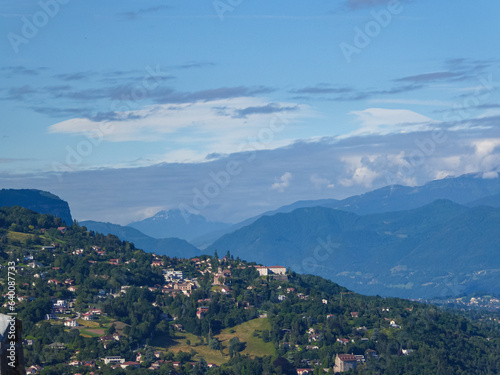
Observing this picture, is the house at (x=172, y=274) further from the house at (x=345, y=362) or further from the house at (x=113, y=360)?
the house at (x=345, y=362)

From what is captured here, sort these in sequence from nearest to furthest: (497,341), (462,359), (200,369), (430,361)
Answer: (200,369) < (430,361) < (462,359) < (497,341)

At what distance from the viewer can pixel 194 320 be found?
355 ft

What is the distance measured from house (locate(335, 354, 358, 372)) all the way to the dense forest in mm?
741

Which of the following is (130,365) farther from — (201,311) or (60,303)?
(201,311)

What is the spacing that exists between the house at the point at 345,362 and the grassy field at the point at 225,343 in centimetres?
902

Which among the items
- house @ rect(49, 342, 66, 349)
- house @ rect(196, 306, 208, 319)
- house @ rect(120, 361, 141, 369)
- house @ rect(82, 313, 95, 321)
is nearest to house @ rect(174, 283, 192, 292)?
house @ rect(196, 306, 208, 319)

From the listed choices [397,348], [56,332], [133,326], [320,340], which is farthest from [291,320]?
[56,332]

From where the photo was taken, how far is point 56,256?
421 feet

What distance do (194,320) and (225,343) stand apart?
23.2ft

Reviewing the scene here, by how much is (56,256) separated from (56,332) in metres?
37.9

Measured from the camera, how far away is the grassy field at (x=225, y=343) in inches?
3846

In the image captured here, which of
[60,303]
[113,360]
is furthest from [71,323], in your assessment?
[113,360]

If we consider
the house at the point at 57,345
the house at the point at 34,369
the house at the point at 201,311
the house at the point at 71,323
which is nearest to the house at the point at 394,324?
the house at the point at 201,311

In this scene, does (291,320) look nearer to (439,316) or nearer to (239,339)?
(239,339)
